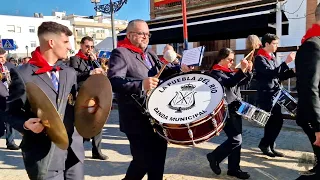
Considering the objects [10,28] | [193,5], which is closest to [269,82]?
[193,5]

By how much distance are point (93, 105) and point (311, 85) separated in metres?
1.66

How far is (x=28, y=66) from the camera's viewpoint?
2.35 metres

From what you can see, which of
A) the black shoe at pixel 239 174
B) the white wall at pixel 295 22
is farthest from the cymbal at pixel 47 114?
the white wall at pixel 295 22

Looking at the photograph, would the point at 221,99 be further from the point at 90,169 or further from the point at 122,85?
the point at 90,169

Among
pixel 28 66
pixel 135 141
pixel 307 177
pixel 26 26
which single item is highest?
pixel 26 26

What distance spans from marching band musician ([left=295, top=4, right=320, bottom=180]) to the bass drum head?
0.67 metres

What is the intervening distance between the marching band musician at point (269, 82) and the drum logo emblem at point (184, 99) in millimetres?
1906

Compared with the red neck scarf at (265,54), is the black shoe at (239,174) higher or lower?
lower

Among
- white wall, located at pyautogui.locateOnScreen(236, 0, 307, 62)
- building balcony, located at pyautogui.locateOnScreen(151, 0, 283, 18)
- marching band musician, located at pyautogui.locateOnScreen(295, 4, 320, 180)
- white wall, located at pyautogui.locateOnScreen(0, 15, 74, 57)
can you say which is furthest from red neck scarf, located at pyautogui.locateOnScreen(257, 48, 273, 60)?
white wall, located at pyautogui.locateOnScreen(0, 15, 74, 57)

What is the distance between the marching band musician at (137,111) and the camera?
2955 millimetres

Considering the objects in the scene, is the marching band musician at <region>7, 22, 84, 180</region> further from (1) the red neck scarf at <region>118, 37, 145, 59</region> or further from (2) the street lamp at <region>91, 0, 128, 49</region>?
(2) the street lamp at <region>91, 0, 128, 49</region>

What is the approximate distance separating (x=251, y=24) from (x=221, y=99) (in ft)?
24.5

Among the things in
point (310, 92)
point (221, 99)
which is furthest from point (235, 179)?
point (310, 92)

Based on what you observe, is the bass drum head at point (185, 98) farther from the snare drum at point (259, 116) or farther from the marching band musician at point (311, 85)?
the snare drum at point (259, 116)
